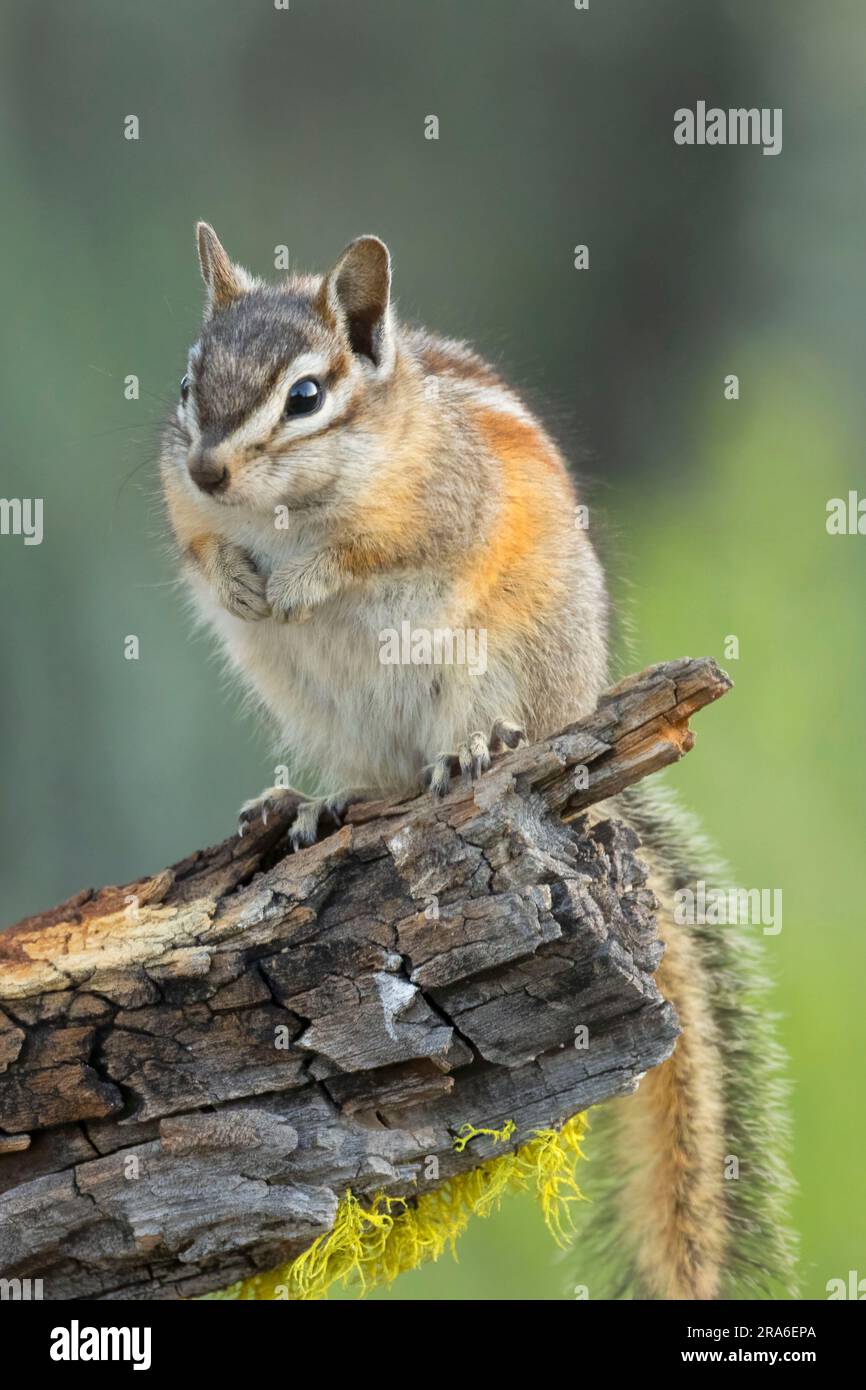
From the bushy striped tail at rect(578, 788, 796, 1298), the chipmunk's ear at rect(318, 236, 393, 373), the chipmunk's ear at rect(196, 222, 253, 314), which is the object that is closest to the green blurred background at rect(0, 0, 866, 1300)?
the bushy striped tail at rect(578, 788, 796, 1298)

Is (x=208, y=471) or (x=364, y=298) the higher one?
(x=364, y=298)

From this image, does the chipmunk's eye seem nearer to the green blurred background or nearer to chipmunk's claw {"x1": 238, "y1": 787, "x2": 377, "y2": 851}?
chipmunk's claw {"x1": 238, "y1": 787, "x2": 377, "y2": 851}

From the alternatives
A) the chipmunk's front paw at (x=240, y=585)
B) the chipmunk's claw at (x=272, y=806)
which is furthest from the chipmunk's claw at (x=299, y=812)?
the chipmunk's front paw at (x=240, y=585)

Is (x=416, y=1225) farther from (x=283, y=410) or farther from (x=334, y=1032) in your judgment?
(x=283, y=410)

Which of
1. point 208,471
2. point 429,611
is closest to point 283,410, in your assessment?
point 208,471

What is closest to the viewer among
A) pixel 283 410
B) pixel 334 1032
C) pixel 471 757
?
pixel 334 1032

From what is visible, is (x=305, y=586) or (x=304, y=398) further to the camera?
(x=305, y=586)

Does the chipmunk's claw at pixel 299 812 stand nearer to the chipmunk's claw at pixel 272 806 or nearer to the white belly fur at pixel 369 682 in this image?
the chipmunk's claw at pixel 272 806

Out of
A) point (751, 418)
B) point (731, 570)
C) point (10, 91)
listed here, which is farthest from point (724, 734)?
point (10, 91)
